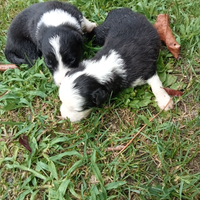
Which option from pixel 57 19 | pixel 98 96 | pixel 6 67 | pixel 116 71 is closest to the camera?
pixel 98 96

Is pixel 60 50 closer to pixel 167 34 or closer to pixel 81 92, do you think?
pixel 81 92

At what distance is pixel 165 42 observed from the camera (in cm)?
367

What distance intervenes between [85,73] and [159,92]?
111cm

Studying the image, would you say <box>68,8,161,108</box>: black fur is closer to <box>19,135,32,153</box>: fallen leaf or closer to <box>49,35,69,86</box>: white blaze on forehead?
<box>49,35,69,86</box>: white blaze on forehead

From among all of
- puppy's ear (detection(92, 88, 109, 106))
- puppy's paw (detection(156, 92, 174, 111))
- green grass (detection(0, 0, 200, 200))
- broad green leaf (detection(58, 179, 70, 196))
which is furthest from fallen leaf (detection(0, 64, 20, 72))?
puppy's paw (detection(156, 92, 174, 111))

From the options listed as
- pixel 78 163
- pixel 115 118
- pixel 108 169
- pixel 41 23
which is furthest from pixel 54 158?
pixel 41 23

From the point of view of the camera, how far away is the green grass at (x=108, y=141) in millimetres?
2641

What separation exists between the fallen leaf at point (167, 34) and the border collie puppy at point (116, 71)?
13.0 inches

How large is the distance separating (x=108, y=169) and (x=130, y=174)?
29 cm

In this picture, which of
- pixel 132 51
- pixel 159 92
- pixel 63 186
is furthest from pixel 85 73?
pixel 63 186

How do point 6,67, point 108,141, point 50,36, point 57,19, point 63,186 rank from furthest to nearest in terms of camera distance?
point 6,67 → point 57,19 → point 50,36 → point 108,141 → point 63,186

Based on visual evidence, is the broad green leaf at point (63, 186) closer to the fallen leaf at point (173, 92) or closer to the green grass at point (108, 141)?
the green grass at point (108, 141)

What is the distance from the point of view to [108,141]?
301 cm

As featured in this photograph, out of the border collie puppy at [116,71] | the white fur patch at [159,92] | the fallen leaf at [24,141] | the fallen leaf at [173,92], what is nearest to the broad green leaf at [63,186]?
the fallen leaf at [24,141]
